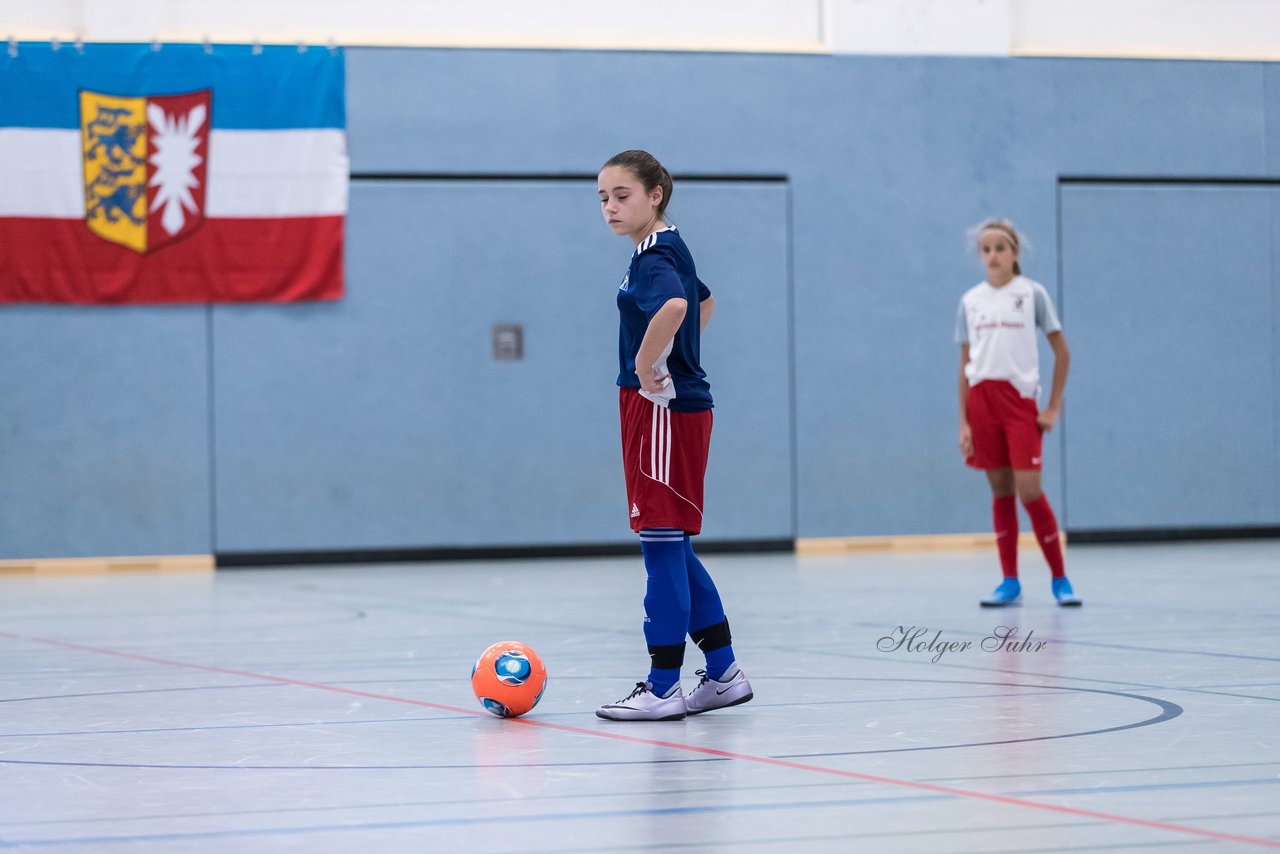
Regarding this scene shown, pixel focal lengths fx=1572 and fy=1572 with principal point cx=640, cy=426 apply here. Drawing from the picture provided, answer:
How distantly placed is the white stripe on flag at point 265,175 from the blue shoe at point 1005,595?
5.88 metres

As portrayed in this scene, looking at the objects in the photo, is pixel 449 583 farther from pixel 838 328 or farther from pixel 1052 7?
pixel 1052 7

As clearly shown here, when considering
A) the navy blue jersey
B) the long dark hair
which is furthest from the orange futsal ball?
the long dark hair

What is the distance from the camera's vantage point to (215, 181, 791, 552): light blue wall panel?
11.0 metres

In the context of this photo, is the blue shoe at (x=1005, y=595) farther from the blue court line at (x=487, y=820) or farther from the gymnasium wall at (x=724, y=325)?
the gymnasium wall at (x=724, y=325)

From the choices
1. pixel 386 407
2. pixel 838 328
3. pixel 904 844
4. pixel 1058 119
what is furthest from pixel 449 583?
pixel 904 844

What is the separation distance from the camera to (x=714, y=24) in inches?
455

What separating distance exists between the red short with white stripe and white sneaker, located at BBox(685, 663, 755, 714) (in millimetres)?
425

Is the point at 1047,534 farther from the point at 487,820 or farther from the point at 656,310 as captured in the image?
the point at 487,820

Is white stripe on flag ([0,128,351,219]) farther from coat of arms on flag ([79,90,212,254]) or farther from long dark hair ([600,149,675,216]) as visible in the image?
long dark hair ([600,149,675,216])

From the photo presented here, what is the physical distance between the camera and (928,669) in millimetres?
4871

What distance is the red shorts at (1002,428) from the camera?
689 cm

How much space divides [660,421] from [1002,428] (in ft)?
10.9

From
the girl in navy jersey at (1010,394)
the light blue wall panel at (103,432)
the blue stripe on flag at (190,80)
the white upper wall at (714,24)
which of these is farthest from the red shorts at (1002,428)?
the light blue wall panel at (103,432)

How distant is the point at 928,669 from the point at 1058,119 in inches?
312
